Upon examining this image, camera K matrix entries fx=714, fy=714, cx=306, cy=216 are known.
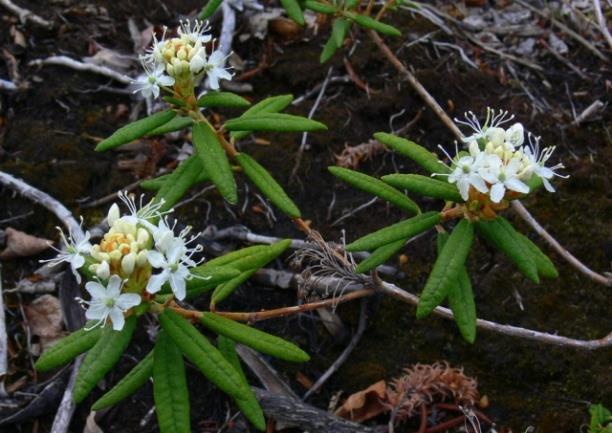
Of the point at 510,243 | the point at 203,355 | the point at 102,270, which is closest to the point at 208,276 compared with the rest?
the point at 203,355

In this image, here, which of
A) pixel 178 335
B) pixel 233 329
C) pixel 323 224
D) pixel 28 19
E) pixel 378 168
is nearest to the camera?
pixel 178 335


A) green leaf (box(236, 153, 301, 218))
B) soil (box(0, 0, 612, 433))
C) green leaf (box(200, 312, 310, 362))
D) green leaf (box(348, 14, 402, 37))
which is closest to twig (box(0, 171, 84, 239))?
soil (box(0, 0, 612, 433))

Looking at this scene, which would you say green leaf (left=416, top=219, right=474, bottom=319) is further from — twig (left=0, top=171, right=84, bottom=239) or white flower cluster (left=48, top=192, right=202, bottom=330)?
twig (left=0, top=171, right=84, bottom=239)

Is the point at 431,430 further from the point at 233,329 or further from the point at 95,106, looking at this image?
the point at 95,106

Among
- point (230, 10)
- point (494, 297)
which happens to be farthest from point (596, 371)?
point (230, 10)

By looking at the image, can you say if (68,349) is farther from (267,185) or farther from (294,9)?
(294,9)
